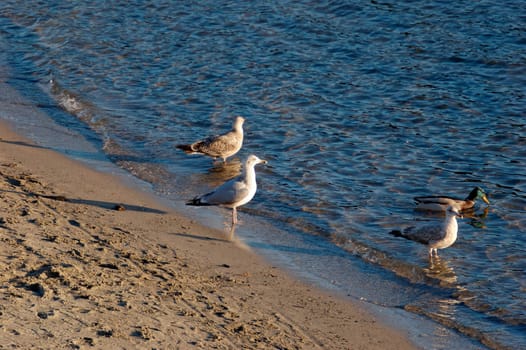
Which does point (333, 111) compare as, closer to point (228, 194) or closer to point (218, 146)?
point (218, 146)

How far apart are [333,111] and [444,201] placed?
3.95m

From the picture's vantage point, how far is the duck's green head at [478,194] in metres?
11.2

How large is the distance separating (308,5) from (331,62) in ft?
12.4

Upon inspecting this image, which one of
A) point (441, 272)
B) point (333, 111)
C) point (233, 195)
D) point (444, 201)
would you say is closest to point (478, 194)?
point (444, 201)

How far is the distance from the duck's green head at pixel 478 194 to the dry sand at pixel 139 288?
135 inches

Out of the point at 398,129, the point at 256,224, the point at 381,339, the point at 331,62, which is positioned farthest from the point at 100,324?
the point at 331,62

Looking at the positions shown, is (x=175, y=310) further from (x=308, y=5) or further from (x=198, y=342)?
(x=308, y=5)

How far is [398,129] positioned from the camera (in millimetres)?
13844

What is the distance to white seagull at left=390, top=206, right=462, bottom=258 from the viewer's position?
960 centimetres

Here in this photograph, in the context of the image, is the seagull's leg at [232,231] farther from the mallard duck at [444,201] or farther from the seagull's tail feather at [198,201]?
the mallard duck at [444,201]

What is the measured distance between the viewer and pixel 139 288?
24.7 ft

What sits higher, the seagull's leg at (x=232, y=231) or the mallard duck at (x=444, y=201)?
the mallard duck at (x=444, y=201)

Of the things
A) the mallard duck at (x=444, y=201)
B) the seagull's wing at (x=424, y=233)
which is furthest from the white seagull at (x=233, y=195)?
the mallard duck at (x=444, y=201)

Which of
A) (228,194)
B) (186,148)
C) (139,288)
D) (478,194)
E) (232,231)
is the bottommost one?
(139,288)
